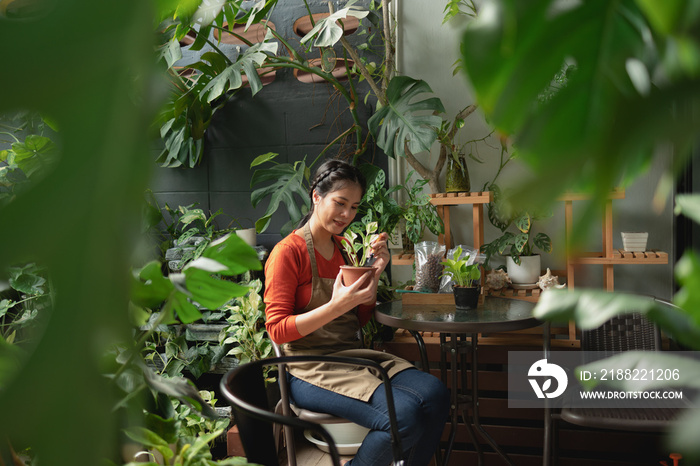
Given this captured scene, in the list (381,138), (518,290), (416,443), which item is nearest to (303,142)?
(381,138)

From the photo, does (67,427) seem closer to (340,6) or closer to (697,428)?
(697,428)

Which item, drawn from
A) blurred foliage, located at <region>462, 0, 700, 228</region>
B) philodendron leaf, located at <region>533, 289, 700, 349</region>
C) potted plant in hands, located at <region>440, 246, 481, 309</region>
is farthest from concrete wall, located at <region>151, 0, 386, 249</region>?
blurred foliage, located at <region>462, 0, 700, 228</region>

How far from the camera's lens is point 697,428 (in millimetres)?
209

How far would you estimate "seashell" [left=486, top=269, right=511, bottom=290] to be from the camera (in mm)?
2572

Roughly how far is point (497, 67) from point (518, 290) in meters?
2.51

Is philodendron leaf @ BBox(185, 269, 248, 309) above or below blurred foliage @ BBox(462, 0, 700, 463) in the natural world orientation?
below

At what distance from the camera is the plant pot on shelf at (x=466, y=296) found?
2119mm

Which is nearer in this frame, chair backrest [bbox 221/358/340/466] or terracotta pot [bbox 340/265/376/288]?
chair backrest [bbox 221/358/340/466]

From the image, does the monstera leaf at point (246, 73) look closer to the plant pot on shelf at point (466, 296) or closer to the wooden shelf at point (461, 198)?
the wooden shelf at point (461, 198)

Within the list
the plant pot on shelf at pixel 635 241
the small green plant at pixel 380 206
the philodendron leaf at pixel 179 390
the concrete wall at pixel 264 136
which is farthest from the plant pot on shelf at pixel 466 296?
the philodendron leaf at pixel 179 390

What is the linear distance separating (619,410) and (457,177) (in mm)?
1246

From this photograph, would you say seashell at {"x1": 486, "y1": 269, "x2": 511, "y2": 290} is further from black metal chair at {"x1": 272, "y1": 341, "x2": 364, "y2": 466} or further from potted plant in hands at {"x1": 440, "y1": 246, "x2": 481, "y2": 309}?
black metal chair at {"x1": 272, "y1": 341, "x2": 364, "y2": 466}

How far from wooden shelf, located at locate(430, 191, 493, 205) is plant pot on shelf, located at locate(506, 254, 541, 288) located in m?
0.34

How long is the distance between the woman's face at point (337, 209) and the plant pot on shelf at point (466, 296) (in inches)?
20.1
